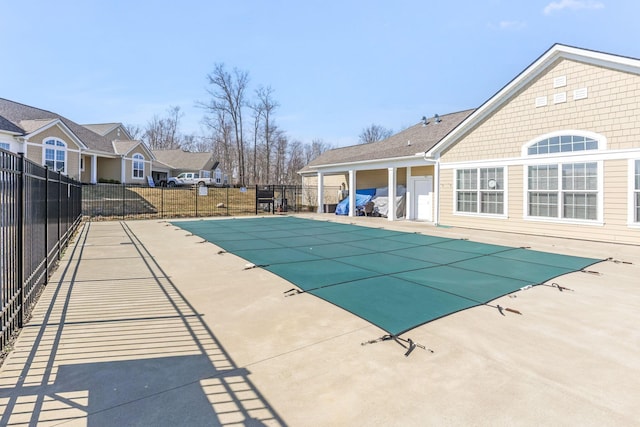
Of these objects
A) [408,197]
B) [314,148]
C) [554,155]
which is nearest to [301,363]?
[554,155]

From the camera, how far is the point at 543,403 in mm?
2436

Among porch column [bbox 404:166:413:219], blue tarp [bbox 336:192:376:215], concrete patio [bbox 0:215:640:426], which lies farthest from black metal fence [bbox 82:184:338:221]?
concrete patio [bbox 0:215:640:426]

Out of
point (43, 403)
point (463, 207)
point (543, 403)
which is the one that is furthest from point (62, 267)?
point (463, 207)

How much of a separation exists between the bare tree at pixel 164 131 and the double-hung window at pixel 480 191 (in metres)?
52.7

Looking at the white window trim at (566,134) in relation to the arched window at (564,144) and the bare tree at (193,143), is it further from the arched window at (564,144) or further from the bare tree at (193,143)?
the bare tree at (193,143)

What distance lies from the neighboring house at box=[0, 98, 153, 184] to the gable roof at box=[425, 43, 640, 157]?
19.1 meters

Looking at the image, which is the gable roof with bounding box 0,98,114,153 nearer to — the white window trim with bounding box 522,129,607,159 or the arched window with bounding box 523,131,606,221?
the white window trim with bounding box 522,129,607,159

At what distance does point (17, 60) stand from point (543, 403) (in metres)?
22.9

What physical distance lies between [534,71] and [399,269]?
8855 millimetres

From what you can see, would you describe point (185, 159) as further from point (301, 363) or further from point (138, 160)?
point (301, 363)

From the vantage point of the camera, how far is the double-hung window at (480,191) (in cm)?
1216

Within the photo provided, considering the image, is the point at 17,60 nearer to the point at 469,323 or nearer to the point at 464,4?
the point at 464,4

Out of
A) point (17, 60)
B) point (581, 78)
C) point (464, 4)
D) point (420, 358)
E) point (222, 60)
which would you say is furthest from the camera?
point (222, 60)

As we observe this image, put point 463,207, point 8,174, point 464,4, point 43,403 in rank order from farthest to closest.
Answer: point 463,207, point 464,4, point 8,174, point 43,403
